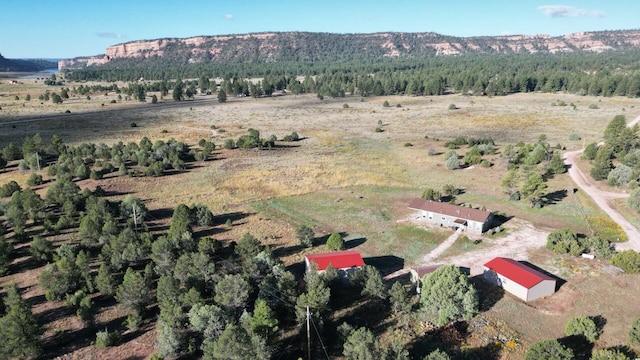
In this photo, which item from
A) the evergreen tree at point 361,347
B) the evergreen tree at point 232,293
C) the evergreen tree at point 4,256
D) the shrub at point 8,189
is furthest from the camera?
the shrub at point 8,189

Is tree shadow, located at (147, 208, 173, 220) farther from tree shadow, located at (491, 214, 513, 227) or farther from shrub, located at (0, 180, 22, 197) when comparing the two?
tree shadow, located at (491, 214, 513, 227)

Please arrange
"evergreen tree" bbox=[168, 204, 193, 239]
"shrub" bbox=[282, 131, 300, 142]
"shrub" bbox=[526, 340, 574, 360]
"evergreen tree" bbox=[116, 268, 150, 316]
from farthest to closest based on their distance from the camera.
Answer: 1. "shrub" bbox=[282, 131, 300, 142]
2. "evergreen tree" bbox=[168, 204, 193, 239]
3. "evergreen tree" bbox=[116, 268, 150, 316]
4. "shrub" bbox=[526, 340, 574, 360]

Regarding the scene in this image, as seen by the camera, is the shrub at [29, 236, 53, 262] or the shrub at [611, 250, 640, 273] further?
the shrub at [29, 236, 53, 262]

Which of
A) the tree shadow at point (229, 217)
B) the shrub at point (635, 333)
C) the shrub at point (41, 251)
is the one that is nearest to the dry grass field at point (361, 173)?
the tree shadow at point (229, 217)

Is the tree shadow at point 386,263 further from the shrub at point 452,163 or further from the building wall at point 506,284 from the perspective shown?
the shrub at point 452,163

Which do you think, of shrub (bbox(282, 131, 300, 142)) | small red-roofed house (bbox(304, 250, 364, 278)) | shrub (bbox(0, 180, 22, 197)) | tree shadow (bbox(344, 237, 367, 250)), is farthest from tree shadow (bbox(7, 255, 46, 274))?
shrub (bbox(282, 131, 300, 142))

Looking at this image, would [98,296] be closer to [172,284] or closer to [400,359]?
[172,284]

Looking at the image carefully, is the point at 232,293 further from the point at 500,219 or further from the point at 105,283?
the point at 500,219
